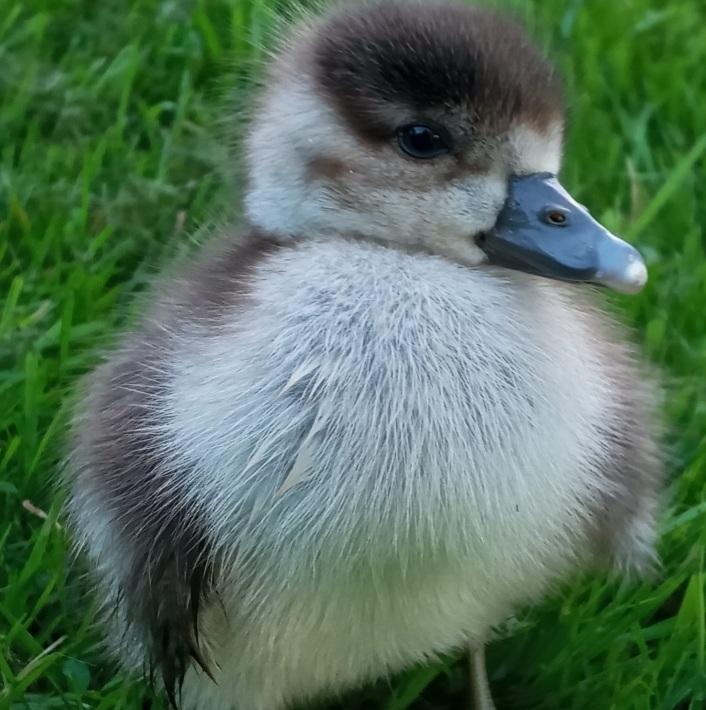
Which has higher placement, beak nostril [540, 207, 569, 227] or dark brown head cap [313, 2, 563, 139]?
dark brown head cap [313, 2, 563, 139]

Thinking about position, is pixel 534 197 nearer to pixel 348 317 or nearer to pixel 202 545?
pixel 348 317

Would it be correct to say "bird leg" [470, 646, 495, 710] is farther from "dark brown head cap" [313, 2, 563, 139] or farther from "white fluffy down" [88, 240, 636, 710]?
"dark brown head cap" [313, 2, 563, 139]

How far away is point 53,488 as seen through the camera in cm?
138

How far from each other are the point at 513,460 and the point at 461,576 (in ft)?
0.39

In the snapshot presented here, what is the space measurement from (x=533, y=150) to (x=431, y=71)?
118mm

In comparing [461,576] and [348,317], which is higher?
[348,317]

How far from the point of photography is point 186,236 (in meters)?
1.71

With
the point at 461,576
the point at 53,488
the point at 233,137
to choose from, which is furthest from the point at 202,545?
the point at 233,137

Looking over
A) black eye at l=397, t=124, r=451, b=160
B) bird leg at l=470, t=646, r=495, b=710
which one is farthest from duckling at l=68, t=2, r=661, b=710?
bird leg at l=470, t=646, r=495, b=710

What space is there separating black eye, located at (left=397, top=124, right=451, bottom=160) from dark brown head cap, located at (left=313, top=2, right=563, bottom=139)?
0.01 metres

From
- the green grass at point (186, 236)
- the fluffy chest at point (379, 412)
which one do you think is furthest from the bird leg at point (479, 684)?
the fluffy chest at point (379, 412)

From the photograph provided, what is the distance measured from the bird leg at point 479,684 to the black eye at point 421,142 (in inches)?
22.2

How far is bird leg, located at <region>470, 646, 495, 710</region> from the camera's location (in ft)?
4.37

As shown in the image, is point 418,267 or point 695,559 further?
point 695,559
